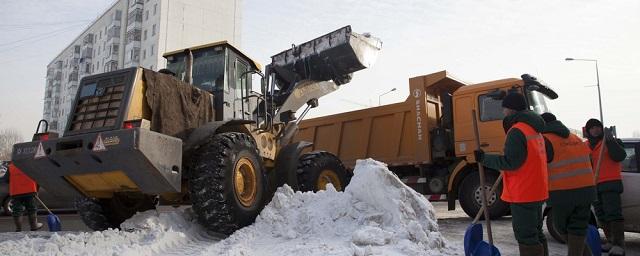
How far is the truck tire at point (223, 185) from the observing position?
5.58 m

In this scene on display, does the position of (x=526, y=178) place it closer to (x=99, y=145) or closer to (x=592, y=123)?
(x=592, y=123)

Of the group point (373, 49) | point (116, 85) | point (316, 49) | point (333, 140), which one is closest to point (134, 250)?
point (116, 85)

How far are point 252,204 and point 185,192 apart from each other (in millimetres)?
918

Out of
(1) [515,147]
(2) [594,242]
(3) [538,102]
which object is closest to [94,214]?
(1) [515,147]

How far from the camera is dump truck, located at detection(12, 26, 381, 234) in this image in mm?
5215

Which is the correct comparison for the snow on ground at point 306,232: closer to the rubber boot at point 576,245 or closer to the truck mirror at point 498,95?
the rubber boot at point 576,245

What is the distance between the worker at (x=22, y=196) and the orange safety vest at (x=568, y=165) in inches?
318

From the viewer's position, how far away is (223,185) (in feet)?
18.4

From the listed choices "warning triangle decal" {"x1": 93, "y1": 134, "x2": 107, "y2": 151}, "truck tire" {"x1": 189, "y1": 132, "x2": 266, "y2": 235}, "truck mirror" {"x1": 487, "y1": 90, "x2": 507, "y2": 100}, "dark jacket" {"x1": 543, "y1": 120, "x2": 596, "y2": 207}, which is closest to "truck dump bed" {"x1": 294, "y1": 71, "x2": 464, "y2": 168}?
"truck mirror" {"x1": 487, "y1": 90, "x2": 507, "y2": 100}

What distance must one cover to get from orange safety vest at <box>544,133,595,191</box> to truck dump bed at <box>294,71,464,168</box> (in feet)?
16.9

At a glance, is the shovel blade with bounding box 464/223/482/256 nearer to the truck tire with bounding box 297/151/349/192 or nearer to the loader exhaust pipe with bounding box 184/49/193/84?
the truck tire with bounding box 297/151/349/192

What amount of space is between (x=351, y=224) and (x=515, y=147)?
2348 millimetres

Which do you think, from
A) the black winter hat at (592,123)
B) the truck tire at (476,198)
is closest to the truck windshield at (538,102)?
the truck tire at (476,198)

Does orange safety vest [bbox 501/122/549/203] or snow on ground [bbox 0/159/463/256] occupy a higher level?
orange safety vest [bbox 501/122/549/203]
